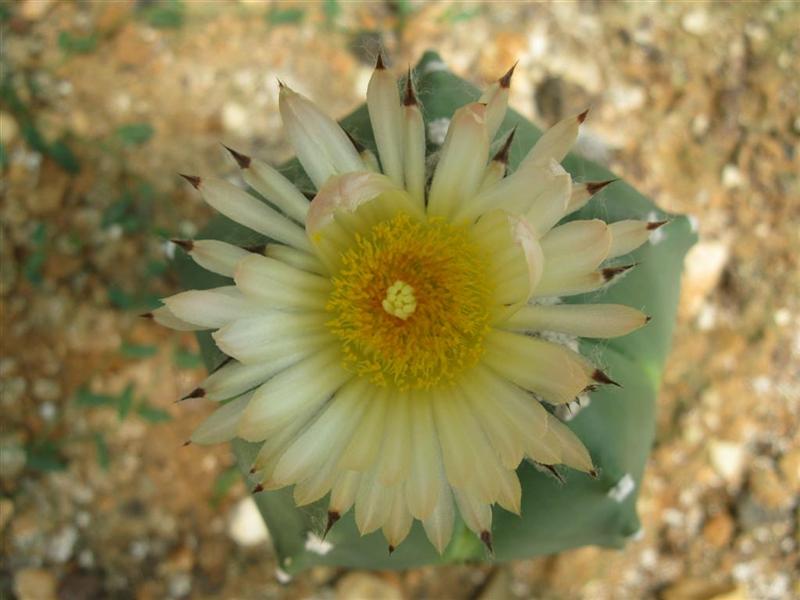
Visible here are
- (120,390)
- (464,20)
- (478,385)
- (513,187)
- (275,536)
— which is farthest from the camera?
(464,20)

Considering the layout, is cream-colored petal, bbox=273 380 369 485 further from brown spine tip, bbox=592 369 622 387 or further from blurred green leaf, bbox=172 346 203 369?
blurred green leaf, bbox=172 346 203 369

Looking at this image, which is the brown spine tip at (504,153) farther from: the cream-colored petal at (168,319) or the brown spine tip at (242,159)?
the cream-colored petal at (168,319)

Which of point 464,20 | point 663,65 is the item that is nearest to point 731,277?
point 663,65

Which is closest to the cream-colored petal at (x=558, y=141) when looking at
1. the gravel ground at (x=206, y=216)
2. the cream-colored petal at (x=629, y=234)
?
the cream-colored petal at (x=629, y=234)

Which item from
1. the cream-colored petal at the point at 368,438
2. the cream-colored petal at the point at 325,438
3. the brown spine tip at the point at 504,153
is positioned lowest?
the cream-colored petal at the point at 325,438

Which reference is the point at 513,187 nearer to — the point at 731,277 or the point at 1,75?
the point at 731,277

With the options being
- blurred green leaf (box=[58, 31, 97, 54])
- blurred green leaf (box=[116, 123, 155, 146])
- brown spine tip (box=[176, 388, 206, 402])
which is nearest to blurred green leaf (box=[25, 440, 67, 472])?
blurred green leaf (box=[116, 123, 155, 146])
